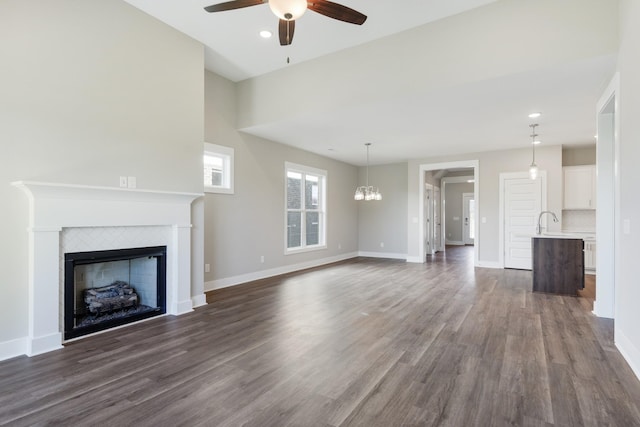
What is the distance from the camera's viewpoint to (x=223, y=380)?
2.38 metres

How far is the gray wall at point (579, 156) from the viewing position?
704 centimetres

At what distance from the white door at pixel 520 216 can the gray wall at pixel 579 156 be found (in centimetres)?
99

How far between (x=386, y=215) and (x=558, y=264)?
4.64 m

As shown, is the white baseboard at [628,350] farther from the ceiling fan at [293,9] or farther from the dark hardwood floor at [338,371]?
the ceiling fan at [293,9]

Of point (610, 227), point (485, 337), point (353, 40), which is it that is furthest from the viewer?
point (353, 40)

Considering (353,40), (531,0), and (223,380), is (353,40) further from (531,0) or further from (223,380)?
(223,380)

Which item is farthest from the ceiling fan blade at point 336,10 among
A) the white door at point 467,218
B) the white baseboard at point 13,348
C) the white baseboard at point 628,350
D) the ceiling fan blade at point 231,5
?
the white door at point 467,218

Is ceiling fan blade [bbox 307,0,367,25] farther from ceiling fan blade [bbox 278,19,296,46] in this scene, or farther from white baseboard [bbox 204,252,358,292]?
white baseboard [bbox 204,252,358,292]

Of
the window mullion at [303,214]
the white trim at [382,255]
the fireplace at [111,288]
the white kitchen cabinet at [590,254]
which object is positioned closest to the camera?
the fireplace at [111,288]

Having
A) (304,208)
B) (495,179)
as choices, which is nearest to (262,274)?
(304,208)

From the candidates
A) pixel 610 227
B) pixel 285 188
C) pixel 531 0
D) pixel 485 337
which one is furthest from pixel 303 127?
pixel 610 227

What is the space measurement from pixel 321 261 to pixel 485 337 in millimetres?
5003

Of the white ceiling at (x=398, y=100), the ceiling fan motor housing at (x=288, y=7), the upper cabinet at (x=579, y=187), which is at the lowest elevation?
the upper cabinet at (x=579, y=187)

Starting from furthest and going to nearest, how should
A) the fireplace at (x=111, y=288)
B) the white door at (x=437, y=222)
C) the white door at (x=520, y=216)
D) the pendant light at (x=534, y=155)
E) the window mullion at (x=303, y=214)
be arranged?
the white door at (x=437, y=222), the window mullion at (x=303, y=214), the white door at (x=520, y=216), the pendant light at (x=534, y=155), the fireplace at (x=111, y=288)
